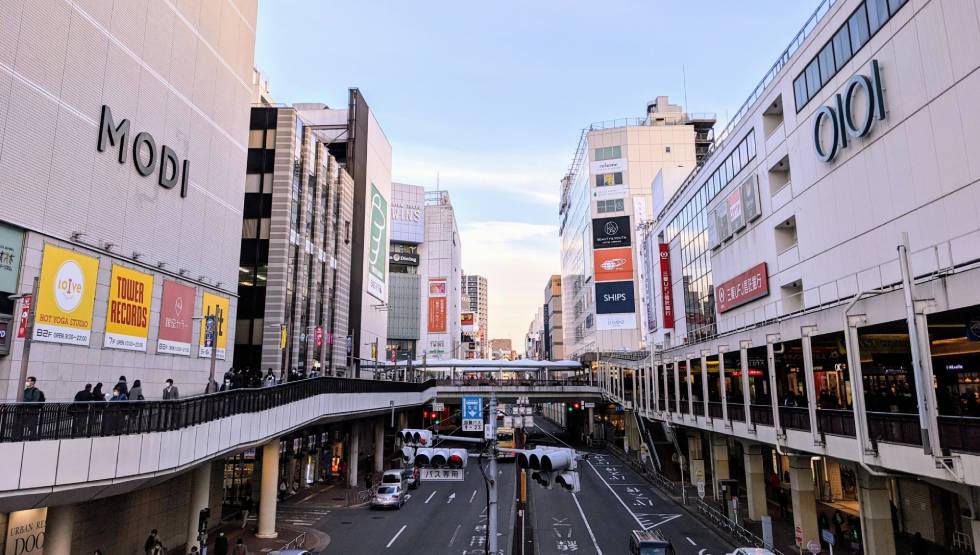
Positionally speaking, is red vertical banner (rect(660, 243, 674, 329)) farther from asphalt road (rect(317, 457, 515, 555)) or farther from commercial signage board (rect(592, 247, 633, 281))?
asphalt road (rect(317, 457, 515, 555))

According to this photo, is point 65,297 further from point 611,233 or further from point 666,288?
point 611,233

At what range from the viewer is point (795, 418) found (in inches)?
934

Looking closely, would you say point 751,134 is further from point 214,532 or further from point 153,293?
point 214,532

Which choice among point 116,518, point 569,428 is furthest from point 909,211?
point 569,428

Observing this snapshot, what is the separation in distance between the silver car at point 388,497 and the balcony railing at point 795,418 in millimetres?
24092

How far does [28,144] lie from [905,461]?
28246 millimetres

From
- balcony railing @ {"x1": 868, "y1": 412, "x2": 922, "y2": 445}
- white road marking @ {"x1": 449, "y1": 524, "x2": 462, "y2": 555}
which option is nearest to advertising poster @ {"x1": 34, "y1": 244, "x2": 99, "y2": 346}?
white road marking @ {"x1": 449, "y1": 524, "x2": 462, "y2": 555}

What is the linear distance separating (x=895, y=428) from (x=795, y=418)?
676cm

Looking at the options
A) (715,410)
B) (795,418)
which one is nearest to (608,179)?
(715,410)

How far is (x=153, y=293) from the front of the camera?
88.0 feet

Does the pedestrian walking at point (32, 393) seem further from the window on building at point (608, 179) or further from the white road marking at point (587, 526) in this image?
the window on building at point (608, 179)

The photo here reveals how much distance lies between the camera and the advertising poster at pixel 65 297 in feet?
66.9

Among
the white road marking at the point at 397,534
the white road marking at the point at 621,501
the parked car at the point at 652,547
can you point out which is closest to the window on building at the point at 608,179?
the white road marking at the point at 621,501

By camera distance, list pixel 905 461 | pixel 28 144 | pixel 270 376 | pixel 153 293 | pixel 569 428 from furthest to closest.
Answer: pixel 569 428, pixel 270 376, pixel 153 293, pixel 28 144, pixel 905 461
